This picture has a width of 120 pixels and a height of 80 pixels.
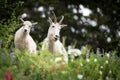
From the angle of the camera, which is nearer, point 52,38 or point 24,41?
point 52,38

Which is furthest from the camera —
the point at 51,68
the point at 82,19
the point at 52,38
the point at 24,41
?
the point at 82,19

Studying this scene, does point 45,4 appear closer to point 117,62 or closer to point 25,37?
point 25,37

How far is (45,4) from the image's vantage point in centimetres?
2319

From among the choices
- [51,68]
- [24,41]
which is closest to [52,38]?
[24,41]

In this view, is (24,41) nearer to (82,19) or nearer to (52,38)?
(52,38)

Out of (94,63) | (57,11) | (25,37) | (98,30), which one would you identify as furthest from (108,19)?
(94,63)

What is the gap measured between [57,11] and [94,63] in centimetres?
1495

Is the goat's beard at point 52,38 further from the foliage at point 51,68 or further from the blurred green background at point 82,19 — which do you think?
the blurred green background at point 82,19

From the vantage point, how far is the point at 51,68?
23.8ft

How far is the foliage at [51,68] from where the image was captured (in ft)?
23.0

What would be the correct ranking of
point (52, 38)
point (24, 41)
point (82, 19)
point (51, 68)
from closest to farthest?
point (51, 68) < point (52, 38) < point (24, 41) < point (82, 19)

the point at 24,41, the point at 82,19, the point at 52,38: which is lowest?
the point at 52,38

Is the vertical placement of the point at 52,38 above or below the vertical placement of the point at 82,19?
below

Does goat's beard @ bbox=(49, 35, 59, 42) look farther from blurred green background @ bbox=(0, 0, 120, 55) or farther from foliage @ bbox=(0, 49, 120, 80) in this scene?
blurred green background @ bbox=(0, 0, 120, 55)
